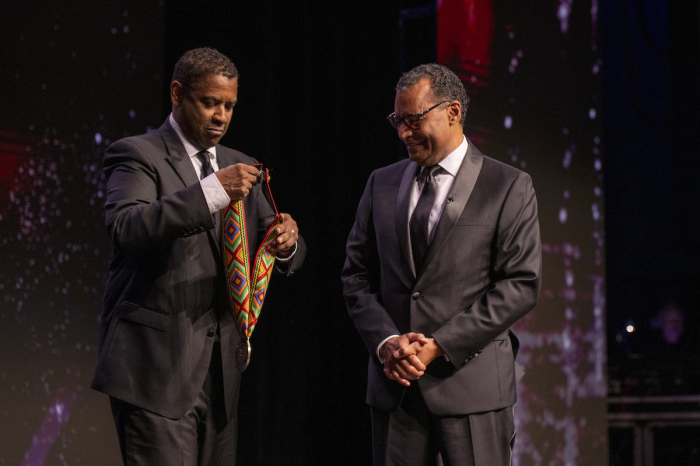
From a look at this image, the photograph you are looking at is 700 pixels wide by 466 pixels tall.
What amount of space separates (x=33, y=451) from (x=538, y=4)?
9.82 feet

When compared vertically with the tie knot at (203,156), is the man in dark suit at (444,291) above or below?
below

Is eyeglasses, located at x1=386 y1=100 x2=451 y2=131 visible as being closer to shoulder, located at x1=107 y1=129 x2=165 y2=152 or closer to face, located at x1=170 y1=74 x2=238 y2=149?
face, located at x1=170 y1=74 x2=238 y2=149

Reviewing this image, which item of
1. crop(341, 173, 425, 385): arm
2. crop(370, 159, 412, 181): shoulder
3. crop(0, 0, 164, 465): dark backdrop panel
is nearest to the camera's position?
crop(341, 173, 425, 385): arm

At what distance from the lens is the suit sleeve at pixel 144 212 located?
6.44ft

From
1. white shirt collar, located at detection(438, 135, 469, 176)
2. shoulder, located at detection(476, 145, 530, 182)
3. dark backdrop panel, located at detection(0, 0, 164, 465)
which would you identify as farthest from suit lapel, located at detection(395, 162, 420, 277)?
dark backdrop panel, located at detection(0, 0, 164, 465)

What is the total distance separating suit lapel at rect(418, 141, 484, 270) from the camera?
86.7 inches

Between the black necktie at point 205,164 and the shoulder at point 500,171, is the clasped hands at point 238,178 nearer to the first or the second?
the black necktie at point 205,164

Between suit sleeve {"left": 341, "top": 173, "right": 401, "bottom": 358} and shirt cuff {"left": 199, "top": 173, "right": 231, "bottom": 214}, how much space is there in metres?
0.53

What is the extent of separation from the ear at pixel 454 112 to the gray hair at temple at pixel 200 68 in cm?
70

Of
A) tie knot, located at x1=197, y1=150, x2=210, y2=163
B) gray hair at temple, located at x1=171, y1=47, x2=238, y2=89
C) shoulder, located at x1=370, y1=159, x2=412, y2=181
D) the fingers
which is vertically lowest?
Result: the fingers

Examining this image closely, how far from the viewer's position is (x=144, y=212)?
1975 mm

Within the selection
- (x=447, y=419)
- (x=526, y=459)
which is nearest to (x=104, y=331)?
(x=447, y=419)

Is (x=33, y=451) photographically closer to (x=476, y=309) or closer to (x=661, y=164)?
(x=476, y=309)

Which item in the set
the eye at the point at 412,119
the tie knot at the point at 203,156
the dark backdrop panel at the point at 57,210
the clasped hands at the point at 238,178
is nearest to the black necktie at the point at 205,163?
the tie knot at the point at 203,156
